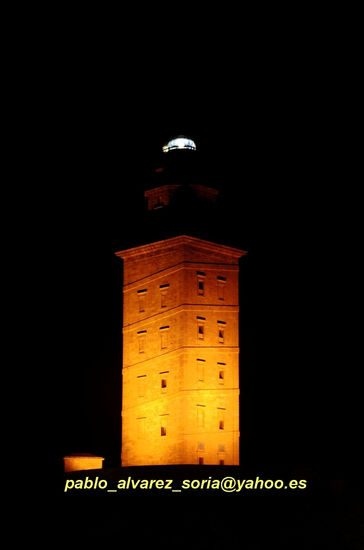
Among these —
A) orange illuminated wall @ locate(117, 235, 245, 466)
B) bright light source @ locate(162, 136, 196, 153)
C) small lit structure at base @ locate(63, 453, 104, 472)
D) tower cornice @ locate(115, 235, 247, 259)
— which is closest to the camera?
orange illuminated wall @ locate(117, 235, 245, 466)

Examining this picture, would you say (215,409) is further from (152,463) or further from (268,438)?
(268,438)

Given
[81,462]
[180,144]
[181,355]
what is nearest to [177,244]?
[181,355]

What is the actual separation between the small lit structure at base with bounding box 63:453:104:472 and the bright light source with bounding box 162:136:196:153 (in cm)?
1451

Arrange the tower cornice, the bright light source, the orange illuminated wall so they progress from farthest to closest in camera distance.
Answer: the bright light source, the tower cornice, the orange illuminated wall

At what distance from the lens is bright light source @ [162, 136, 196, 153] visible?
5478 cm

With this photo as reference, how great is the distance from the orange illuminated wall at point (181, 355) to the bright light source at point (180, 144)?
5.39 m

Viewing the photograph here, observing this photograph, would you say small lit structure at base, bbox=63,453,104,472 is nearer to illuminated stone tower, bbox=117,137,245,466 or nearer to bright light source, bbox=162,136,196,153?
illuminated stone tower, bbox=117,137,245,466

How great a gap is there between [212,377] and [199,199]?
842cm

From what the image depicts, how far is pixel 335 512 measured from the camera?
143ft

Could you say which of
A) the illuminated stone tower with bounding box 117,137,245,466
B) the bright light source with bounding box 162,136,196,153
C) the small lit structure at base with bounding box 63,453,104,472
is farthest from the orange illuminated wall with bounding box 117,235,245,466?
the bright light source with bounding box 162,136,196,153

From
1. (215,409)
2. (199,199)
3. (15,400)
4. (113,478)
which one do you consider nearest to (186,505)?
(113,478)

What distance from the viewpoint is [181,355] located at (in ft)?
165

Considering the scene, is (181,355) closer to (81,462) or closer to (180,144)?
(81,462)

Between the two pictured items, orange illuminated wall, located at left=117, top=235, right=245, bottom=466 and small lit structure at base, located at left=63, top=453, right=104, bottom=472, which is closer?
orange illuminated wall, located at left=117, top=235, right=245, bottom=466
